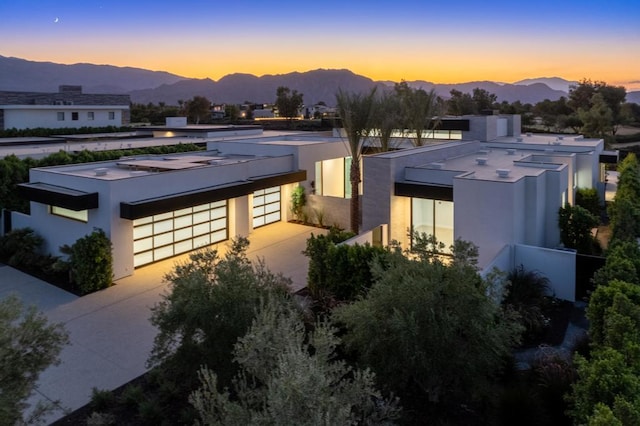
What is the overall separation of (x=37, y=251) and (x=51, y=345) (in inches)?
498

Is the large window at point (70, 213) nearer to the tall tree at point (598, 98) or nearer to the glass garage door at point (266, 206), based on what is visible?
the glass garage door at point (266, 206)

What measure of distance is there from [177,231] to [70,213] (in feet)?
11.6

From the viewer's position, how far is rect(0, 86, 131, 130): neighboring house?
1672 inches

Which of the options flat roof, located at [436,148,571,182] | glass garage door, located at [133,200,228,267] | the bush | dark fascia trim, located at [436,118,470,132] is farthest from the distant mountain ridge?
flat roof, located at [436,148,571,182]

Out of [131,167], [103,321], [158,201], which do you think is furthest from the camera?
[131,167]

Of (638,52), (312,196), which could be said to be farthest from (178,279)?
(638,52)

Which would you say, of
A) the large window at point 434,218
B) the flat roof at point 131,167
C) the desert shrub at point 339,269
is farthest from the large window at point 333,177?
the desert shrub at point 339,269

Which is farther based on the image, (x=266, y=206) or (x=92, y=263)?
(x=266, y=206)

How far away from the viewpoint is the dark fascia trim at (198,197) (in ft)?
49.4

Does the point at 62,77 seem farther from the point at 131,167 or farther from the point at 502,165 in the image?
the point at 502,165

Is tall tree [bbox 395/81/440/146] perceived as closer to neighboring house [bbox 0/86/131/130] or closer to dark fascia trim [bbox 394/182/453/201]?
dark fascia trim [bbox 394/182/453/201]

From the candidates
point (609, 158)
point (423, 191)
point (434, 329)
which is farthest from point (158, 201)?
point (609, 158)

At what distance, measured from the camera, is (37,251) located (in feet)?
55.4

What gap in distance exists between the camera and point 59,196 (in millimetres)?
15289
